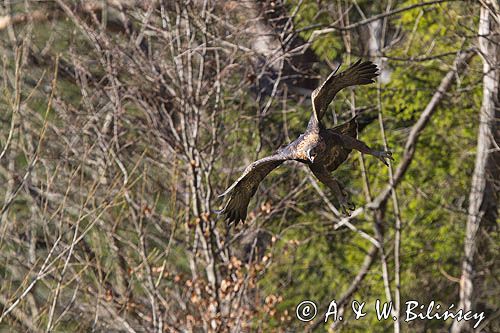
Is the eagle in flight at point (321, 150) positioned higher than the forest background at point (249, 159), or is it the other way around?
the eagle in flight at point (321, 150)

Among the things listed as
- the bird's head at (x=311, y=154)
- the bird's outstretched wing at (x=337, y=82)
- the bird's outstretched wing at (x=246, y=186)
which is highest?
the bird's outstretched wing at (x=337, y=82)

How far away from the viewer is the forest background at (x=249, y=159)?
695cm

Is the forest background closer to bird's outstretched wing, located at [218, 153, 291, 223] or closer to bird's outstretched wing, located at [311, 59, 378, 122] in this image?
bird's outstretched wing, located at [218, 153, 291, 223]

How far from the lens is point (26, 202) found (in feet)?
29.4

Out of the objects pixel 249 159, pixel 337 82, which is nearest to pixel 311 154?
pixel 337 82

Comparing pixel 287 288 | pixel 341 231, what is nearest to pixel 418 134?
pixel 341 231

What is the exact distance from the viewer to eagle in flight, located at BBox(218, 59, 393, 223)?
2475 mm

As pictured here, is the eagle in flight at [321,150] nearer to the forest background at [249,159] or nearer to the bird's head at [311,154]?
the bird's head at [311,154]

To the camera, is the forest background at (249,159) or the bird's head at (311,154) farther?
the forest background at (249,159)

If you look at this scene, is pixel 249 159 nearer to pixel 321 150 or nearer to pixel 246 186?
pixel 246 186

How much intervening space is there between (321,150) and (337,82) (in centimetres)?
21

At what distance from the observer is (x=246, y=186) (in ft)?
8.94

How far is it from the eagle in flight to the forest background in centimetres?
368

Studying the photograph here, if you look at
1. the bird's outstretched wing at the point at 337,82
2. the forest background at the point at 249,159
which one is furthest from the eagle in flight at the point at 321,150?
the forest background at the point at 249,159
